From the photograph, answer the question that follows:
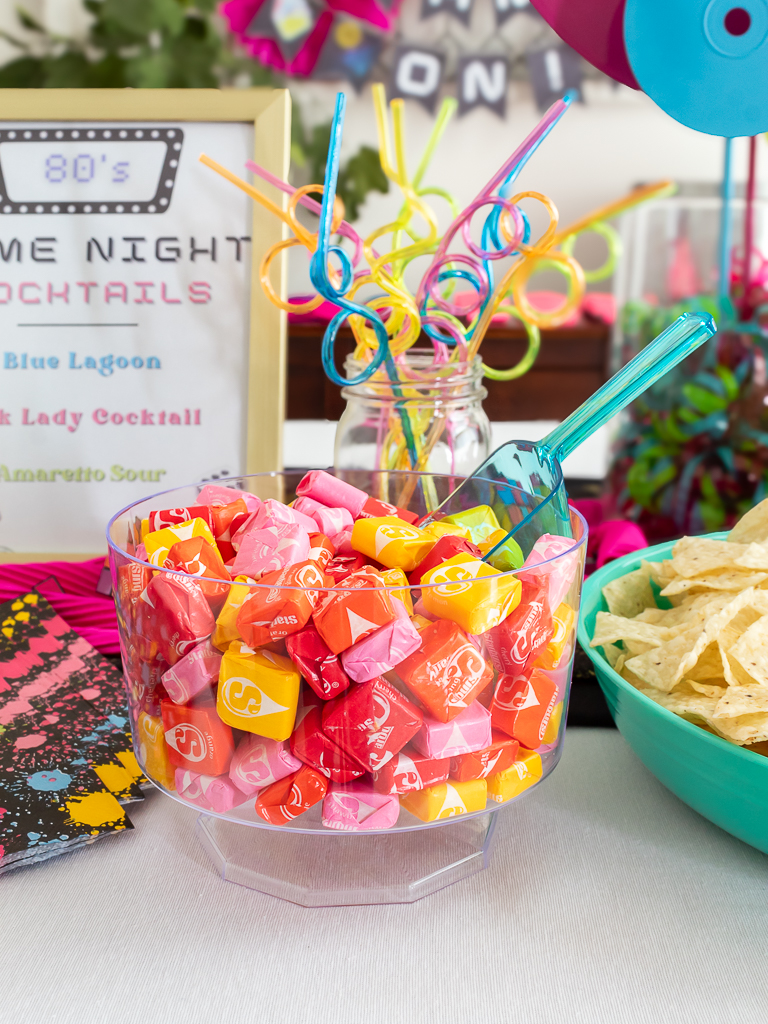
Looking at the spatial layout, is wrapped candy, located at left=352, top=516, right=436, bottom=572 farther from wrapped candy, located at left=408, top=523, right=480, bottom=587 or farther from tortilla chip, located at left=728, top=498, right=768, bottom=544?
tortilla chip, located at left=728, top=498, right=768, bottom=544

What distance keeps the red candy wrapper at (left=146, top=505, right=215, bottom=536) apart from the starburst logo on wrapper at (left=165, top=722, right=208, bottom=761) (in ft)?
0.52

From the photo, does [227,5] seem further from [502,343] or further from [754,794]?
[754,794]

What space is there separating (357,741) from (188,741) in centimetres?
12

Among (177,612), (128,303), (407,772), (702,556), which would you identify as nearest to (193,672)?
(177,612)

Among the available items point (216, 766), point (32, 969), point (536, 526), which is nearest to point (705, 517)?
point (536, 526)

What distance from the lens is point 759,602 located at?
646mm

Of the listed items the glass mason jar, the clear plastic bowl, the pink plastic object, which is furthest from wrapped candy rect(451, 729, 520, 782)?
the pink plastic object

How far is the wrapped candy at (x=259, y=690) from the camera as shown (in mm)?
477

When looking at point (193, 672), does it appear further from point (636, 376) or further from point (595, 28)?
point (595, 28)

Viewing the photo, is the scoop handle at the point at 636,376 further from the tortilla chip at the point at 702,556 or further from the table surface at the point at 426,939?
the table surface at the point at 426,939

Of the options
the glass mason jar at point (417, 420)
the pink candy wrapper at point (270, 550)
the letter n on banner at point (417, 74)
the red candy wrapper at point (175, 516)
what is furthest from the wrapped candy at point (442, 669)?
the letter n on banner at point (417, 74)

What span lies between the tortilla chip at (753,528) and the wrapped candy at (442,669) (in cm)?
37

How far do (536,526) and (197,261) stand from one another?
596 millimetres

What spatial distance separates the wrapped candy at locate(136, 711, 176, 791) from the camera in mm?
548
